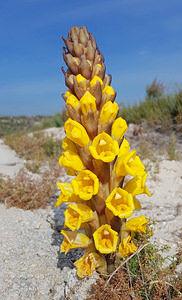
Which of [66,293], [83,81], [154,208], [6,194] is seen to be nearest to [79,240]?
[66,293]

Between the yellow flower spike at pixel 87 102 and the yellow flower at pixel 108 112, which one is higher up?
the yellow flower spike at pixel 87 102

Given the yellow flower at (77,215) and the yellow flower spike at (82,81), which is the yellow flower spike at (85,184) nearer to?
the yellow flower at (77,215)

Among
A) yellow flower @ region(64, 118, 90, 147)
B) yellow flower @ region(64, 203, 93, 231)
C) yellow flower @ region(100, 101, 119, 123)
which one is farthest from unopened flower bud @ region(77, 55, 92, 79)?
yellow flower @ region(64, 203, 93, 231)

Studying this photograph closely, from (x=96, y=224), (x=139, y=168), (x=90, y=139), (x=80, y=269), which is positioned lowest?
(x=80, y=269)

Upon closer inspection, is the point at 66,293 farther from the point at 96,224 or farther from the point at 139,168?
the point at 139,168

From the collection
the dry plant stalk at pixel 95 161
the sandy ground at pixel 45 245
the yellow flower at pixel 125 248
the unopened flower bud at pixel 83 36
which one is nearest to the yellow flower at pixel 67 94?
the dry plant stalk at pixel 95 161

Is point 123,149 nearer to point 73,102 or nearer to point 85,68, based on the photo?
point 73,102
